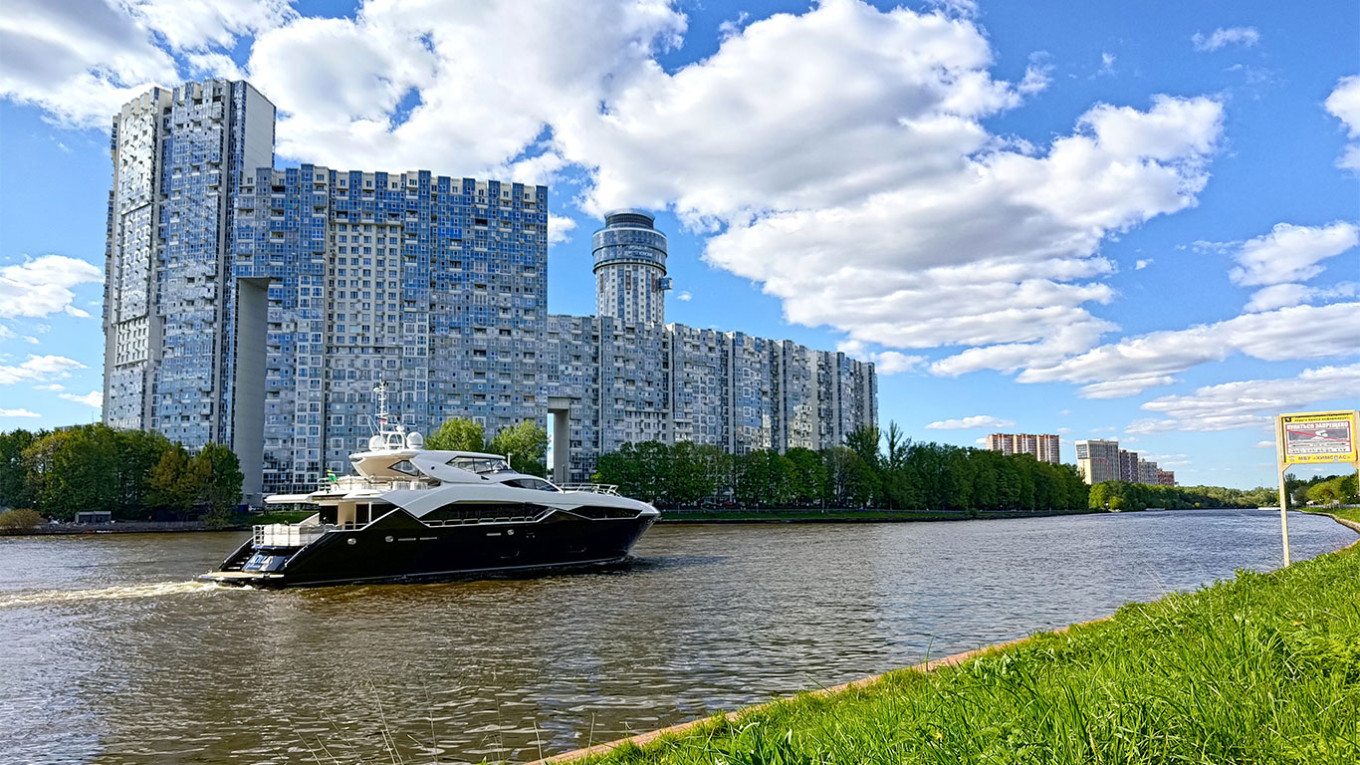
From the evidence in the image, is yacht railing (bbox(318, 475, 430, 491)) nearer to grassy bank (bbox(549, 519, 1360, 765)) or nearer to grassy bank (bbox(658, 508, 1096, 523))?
grassy bank (bbox(549, 519, 1360, 765))

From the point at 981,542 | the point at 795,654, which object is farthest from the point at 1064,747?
the point at 981,542

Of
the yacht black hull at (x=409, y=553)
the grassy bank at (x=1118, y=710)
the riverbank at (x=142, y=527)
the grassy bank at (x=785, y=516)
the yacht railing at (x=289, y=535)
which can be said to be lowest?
the grassy bank at (x=785, y=516)

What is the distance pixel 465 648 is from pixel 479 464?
2066cm

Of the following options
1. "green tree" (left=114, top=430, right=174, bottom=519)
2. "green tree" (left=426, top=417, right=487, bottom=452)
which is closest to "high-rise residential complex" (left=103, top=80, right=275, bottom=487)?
"green tree" (left=114, top=430, right=174, bottom=519)

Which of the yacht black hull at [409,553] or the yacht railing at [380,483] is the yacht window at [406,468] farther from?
the yacht black hull at [409,553]

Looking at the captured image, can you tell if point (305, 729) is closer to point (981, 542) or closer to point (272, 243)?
point (981, 542)

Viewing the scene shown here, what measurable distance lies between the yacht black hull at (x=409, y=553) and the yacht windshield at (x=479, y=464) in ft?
11.1

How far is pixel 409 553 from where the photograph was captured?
116 ft

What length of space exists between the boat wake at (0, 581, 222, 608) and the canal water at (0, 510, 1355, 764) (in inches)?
7.2

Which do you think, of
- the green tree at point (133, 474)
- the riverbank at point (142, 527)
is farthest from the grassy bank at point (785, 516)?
the green tree at point (133, 474)

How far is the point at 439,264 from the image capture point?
132250 millimetres

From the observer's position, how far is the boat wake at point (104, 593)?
96.7ft

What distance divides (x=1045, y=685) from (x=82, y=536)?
9595 cm

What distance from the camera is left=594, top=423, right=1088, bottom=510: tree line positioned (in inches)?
4855
